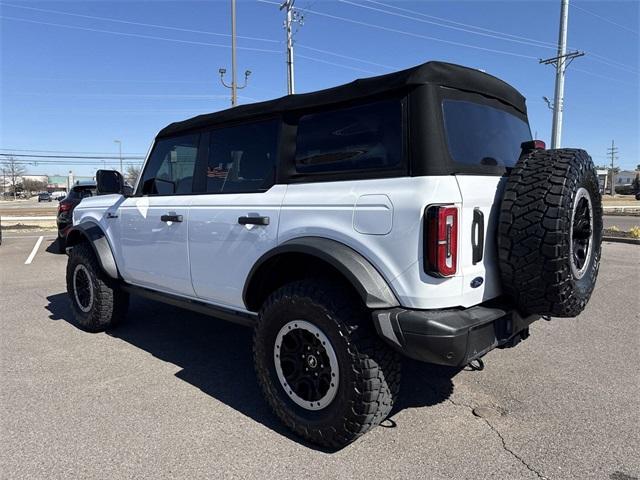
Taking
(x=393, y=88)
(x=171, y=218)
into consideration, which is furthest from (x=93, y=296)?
(x=393, y=88)

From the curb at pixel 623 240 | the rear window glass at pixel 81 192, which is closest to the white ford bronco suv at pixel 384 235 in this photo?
the rear window glass at pixel 81 192

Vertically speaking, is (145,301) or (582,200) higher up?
(582,200)

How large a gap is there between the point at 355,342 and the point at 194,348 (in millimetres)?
2417

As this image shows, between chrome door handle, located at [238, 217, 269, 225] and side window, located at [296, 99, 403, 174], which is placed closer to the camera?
side window, located at [296, 99, 403, 174]

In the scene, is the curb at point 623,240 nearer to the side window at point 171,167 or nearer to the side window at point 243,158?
the side window at point 243,158

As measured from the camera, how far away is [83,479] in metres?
2.41

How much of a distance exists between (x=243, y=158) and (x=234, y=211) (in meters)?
0.45

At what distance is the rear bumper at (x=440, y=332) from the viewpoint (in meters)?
2.28

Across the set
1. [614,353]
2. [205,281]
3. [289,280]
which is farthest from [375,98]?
[614,353]

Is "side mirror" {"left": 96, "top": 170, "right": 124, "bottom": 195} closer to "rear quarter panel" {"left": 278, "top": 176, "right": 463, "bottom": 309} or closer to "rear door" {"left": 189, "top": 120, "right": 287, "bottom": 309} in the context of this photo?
"rear door" {"left": 189, "top": 120, "right": 287, "bottom": 309}

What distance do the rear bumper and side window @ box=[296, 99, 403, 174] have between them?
817 mm

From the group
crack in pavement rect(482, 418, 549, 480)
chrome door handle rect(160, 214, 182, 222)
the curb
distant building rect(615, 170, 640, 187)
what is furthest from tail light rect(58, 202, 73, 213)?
distant building rect(615, 170, 640, 187)

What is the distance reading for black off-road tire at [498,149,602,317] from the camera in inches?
93.8

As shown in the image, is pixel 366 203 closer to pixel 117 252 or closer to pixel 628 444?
pixel 628 444
